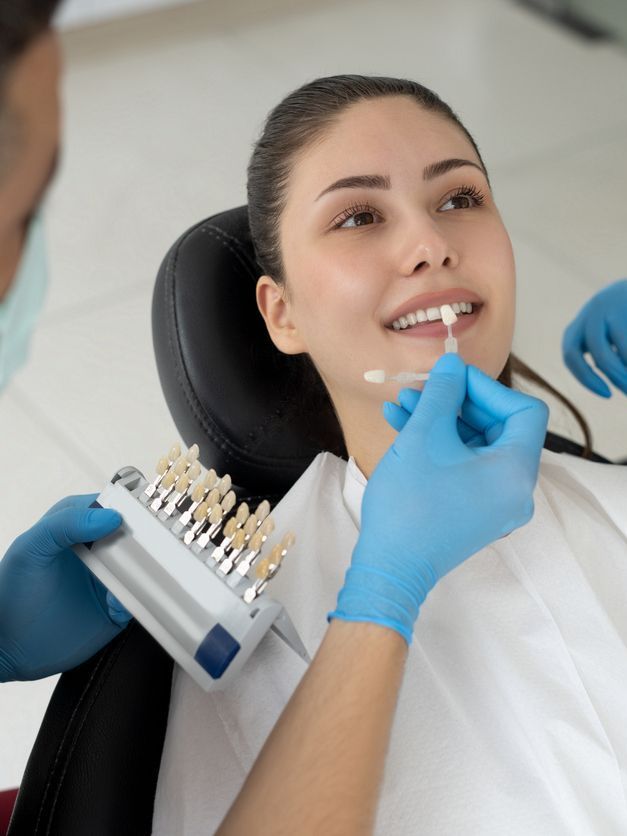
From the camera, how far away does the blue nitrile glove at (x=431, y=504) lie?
1.06m

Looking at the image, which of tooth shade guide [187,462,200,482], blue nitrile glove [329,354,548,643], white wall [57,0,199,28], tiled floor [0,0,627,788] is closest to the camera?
blue nitrile glove [329,354,548,643]

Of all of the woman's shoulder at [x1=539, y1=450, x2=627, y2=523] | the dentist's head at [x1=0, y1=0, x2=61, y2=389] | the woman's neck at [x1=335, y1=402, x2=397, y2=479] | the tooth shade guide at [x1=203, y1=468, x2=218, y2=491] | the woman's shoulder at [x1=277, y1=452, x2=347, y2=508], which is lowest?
the woman's shoulder at [x1=539, y1=450, x2=627, y2=523]

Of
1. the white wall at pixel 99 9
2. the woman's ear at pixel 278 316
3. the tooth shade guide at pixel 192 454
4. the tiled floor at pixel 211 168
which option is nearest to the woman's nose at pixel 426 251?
the woman's ear at pixel 278 316

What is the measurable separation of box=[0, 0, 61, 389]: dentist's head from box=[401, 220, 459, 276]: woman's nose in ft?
2.16

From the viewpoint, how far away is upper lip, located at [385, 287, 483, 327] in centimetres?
133

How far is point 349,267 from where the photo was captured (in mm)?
1367

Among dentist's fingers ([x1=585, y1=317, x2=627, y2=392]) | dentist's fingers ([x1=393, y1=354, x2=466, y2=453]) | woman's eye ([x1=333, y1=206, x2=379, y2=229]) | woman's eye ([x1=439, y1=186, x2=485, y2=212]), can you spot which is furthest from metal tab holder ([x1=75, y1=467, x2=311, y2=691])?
dentist's fingers ([x1=585, y1=317, x2=627, y2=392])

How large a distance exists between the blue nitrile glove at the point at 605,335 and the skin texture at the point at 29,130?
1269 millimetres

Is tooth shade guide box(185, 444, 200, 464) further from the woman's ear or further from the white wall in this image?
the white wall

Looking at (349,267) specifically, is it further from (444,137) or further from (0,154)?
(0,154)

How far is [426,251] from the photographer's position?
4.34 ft

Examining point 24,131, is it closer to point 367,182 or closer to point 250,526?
point 250,526

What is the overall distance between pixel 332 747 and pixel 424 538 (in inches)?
9.4

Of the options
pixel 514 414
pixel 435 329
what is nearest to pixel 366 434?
pixel 435 329
